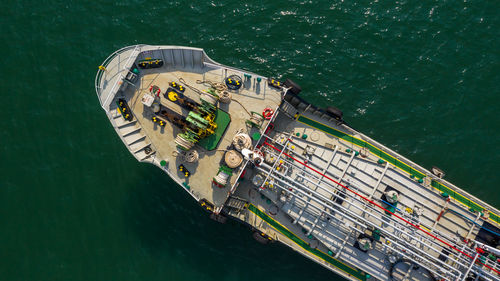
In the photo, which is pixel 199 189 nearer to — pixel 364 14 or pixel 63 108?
pixel 63 108

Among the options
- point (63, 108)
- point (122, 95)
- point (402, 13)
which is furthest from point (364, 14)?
point (63, 108)

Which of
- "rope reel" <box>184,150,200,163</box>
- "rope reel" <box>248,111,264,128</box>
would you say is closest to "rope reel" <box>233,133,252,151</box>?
"rope reel" <box>248,111,264,128</box>

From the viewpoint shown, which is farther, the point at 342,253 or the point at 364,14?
the point at 364,14

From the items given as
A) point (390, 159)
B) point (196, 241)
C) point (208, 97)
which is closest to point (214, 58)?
point (208, 97)

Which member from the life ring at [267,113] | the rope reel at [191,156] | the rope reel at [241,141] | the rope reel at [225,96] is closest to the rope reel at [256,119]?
the life ring at [267,113]

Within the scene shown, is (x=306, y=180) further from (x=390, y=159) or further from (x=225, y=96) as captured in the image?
(x=225, y=96)
